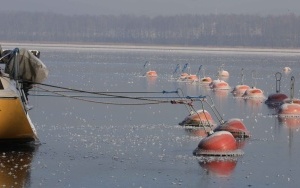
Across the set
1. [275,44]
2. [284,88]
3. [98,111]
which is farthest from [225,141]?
[275,44]

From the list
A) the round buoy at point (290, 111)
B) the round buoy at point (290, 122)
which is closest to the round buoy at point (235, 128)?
the round buoy at point (290, 122)

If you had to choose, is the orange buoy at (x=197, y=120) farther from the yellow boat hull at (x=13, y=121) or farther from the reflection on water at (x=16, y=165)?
the yellow boat hull at (x=13, y=121)

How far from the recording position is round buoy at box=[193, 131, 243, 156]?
54.9 feet

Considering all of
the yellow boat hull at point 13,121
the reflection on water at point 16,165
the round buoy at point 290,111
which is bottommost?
the round buoy at point 290,111

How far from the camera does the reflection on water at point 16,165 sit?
45.2 ft

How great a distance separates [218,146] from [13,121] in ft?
11.3

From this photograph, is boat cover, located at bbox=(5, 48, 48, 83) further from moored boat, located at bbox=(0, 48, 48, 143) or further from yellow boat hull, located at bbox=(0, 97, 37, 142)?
yellow boat hull, located at bbox=(0, 97, 37, 142)

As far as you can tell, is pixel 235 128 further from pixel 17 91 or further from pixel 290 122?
pixel 17 91

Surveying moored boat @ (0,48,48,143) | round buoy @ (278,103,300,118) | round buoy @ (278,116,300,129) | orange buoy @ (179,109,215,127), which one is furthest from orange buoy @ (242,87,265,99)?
moored boat @ (0,48,48,143)

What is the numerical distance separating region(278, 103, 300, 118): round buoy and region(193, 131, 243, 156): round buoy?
28.0 ft

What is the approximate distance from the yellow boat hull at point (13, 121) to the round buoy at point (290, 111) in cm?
990

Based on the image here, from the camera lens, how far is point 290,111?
25.5 m

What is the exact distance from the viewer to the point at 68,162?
15.8 meters

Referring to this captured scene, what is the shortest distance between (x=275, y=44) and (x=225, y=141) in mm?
173137
